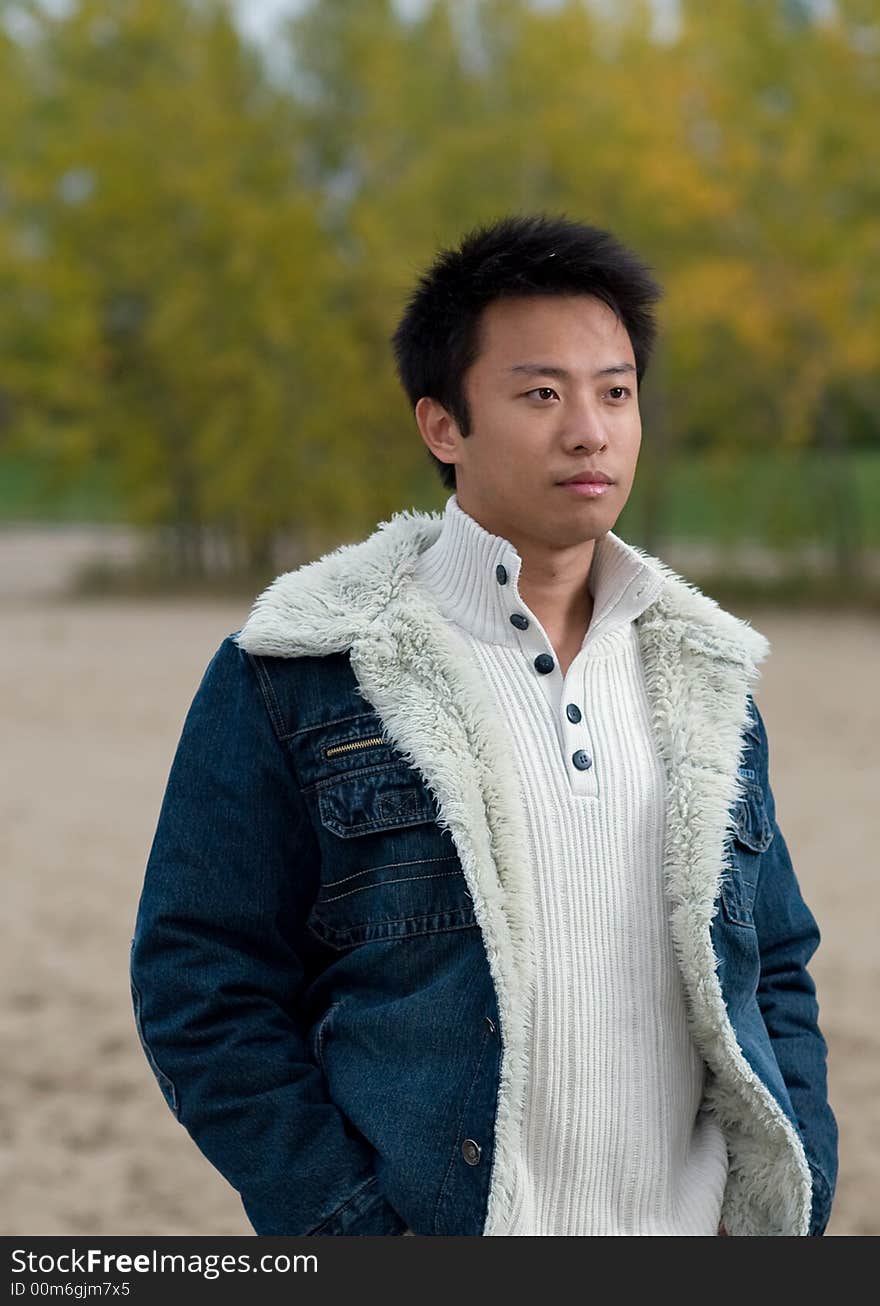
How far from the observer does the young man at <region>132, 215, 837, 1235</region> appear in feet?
5.46

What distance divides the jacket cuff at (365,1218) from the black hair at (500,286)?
0.78 meters

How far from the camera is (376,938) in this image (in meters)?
1.69

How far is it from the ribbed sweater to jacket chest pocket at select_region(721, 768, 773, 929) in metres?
0.08

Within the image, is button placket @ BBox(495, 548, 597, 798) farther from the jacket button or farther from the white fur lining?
the jacket button

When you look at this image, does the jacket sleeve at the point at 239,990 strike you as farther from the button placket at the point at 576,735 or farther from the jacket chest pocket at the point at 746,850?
the jacket chest pocket at the point at 746,850

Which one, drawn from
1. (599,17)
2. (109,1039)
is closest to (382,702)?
(109,1039)

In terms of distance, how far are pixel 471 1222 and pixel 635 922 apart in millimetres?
331

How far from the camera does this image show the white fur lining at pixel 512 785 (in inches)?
64.8

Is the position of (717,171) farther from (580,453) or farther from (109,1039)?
(580,453)

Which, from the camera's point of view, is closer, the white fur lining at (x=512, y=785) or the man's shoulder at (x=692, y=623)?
the white fur lining at (x=512, y=785)

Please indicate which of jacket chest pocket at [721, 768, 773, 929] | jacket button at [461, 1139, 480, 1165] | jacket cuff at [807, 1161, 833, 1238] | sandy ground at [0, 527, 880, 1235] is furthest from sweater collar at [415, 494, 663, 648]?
sandy ground at [0, 527, 880, 1235]

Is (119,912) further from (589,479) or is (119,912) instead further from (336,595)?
(589,479)

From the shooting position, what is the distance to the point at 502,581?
5.80ft

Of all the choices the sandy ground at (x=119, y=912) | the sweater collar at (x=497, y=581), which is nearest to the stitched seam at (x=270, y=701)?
the sweater collar at (x=497, y=581)
